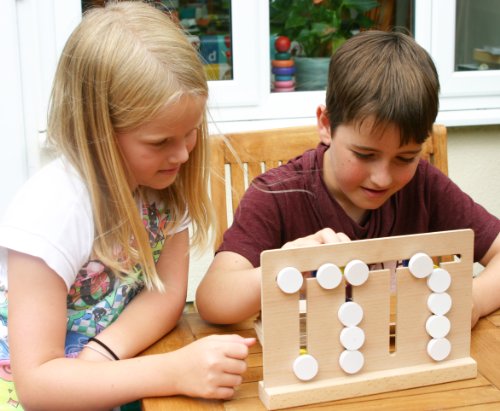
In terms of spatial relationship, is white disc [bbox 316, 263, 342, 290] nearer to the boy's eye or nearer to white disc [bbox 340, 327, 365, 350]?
white disc [bbox 340, 327, 365, 350]

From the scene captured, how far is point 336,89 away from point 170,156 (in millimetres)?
342

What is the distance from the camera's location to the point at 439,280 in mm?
1074

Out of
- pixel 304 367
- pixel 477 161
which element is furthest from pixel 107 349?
pixel 477 161

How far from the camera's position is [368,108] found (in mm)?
1277

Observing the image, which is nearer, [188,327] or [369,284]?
[369,284]

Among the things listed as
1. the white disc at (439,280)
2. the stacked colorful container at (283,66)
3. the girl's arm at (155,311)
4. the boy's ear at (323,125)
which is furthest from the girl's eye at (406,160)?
the stacked colorful container at (283,66)

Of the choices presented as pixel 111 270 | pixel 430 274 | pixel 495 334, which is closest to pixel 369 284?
pixel 430 274

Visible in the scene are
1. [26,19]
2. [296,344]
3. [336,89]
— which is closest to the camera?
[296,344]

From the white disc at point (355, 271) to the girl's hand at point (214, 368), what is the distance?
154 mm

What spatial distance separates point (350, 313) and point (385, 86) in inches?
16.9

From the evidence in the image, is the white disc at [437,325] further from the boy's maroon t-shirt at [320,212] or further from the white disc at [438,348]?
the boy's maroon t-shirt at [320,212]

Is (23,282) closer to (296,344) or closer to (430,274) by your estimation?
(296,344)

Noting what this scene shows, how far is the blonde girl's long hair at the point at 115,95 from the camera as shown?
1150 millimetres

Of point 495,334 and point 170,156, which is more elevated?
point 170,156
